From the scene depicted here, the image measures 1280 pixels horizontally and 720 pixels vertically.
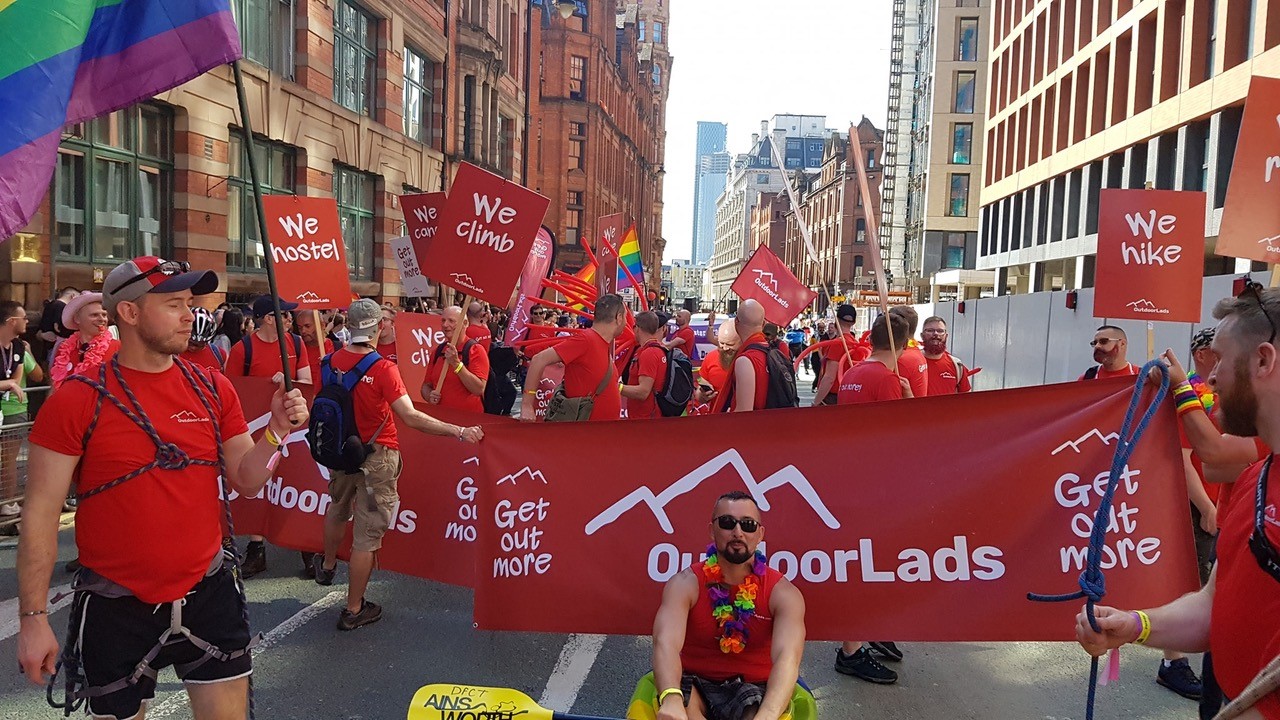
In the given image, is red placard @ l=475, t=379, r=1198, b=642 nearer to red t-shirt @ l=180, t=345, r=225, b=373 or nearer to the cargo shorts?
the cargo shorts

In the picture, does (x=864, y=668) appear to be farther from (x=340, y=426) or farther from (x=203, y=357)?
(x=203, y=357)

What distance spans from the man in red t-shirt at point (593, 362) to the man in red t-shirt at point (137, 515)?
404cm

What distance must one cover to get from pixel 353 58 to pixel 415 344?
1655 cm

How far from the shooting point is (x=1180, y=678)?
4.99 m

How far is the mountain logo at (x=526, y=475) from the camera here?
466 centimetres

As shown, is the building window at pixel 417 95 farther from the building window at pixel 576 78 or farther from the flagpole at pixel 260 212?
the building window at pixel 576 78

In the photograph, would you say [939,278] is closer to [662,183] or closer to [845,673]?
[845,673]

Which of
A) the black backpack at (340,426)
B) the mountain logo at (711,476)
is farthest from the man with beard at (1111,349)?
the black backpack at (340,426)

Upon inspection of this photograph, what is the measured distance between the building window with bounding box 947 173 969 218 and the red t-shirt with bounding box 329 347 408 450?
57020mm

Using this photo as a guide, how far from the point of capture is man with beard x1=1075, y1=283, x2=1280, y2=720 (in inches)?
86.2

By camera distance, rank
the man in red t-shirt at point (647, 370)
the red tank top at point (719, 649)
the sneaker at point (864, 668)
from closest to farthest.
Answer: the red tank top at point (719, 649) → the sneaker at point (864, 668) → the man in red t-shirt at point (647, 370)

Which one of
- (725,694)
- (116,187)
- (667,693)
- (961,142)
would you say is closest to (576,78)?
(961,142)

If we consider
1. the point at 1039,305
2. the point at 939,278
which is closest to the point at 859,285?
the point at 939,278

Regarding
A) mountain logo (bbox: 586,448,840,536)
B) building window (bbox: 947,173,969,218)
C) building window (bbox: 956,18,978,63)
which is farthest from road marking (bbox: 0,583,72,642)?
building window (bbox: 956,18,978,63)
